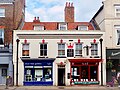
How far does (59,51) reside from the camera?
40.2 metres

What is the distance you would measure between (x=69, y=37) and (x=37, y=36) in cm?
403

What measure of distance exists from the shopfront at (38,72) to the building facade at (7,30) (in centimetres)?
205

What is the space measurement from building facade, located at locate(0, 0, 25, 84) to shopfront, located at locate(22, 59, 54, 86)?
6.71 ft

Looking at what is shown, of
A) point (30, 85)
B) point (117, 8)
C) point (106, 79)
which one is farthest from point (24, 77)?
Result: point (117, 8)

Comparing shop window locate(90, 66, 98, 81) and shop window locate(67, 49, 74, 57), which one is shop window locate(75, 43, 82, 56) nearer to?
shop window locate(67, 49, 74, 57)

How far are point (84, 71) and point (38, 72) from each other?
5.80 meters

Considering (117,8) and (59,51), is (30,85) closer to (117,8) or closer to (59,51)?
(59,51)

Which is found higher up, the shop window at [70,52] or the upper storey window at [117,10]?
the upper storey window at [117,10]

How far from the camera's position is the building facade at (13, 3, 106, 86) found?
3969 centimetres

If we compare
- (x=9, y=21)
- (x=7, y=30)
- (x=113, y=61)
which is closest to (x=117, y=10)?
(x=113, y=61)

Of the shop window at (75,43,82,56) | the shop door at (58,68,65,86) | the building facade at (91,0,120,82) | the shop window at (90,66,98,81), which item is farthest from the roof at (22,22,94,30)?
the shop window at (90,66,98,81)

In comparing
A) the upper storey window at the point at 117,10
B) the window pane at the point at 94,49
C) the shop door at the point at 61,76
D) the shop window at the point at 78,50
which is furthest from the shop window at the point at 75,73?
the upper storey window at the point at 117,10

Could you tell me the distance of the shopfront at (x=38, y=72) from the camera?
39625mm

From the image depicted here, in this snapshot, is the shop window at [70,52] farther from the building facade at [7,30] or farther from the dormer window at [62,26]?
the building facade at [7,30]
